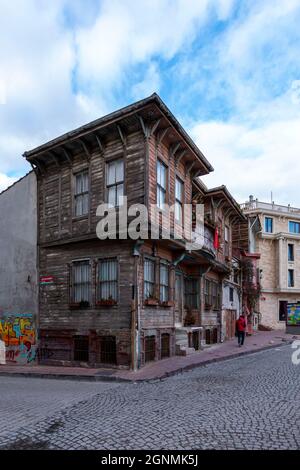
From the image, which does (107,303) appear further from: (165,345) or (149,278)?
(165,345)

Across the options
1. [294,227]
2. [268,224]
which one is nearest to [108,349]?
[268,224]

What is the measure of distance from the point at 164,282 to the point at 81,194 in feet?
14.3

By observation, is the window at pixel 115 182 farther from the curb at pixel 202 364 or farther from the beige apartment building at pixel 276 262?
the beige apartment building at pixel 276 262

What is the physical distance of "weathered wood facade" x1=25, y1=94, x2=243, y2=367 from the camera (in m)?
13.3

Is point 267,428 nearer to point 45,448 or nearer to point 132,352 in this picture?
point 45,448

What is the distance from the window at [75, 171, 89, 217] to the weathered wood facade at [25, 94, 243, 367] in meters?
0.04

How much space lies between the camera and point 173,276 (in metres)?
16.2

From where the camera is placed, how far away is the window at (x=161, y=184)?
1430cm

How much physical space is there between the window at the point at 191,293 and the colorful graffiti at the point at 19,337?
23.4 feet

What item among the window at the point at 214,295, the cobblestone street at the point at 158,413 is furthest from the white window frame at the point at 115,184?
the window at the point at 214,295

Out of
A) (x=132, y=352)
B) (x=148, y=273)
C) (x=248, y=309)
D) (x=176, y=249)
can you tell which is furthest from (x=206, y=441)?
(x=248, y=309)

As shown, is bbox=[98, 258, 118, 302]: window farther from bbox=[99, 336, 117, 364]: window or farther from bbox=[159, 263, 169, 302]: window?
bbox=[159, 263, 169, 302]: window

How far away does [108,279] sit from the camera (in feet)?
45.9

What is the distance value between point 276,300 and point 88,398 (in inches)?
1518
